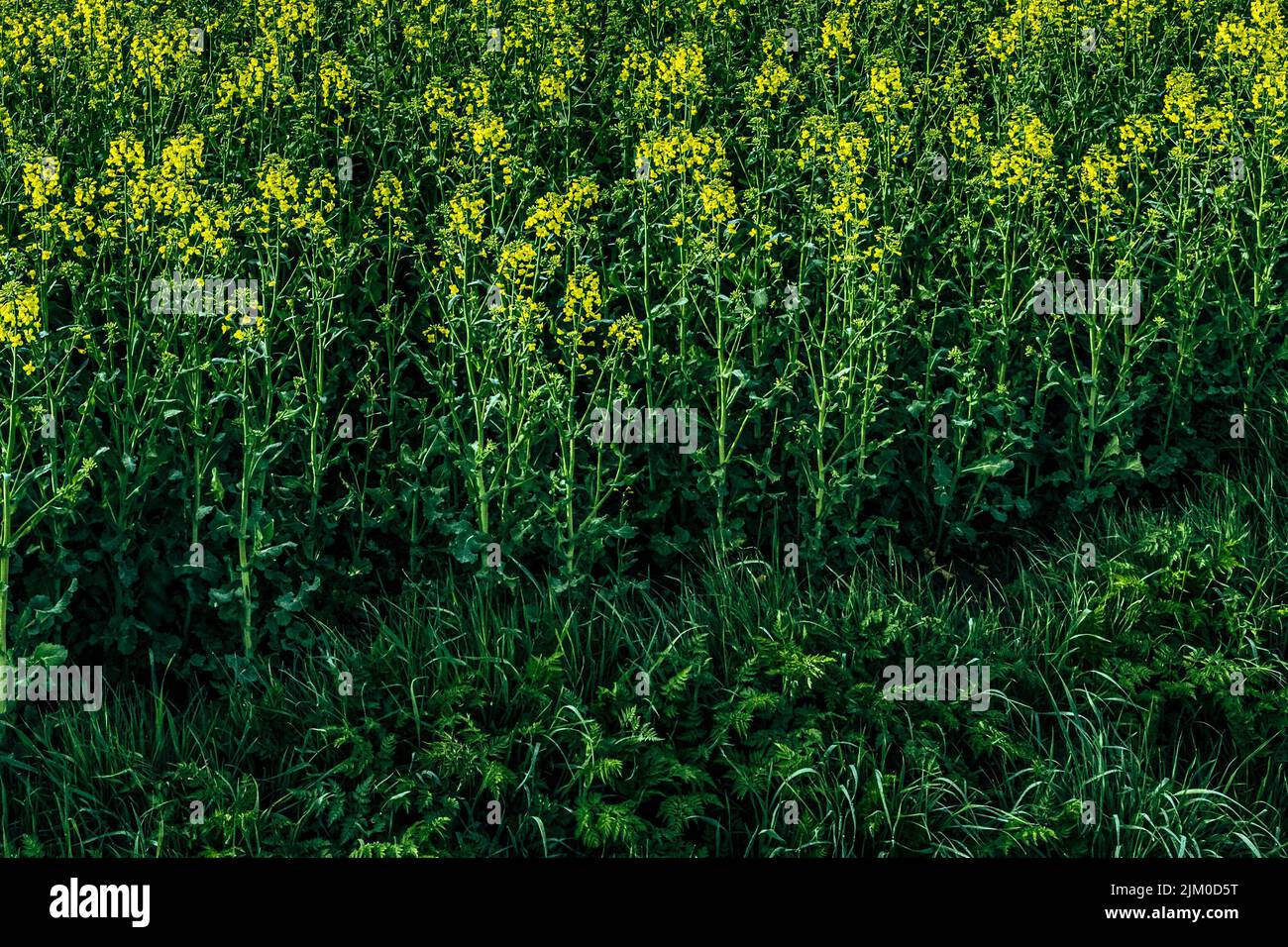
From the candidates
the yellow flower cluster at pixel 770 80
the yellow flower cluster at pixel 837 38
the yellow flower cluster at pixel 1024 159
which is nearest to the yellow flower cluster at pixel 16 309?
the yellow flower cluster at pixel 770 80

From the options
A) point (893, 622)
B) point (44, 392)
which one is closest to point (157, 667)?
point (44, 392)

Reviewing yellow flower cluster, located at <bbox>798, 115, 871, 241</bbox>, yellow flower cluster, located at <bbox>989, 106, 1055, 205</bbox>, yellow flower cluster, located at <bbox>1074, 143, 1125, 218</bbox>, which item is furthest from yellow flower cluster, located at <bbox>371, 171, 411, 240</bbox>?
yellow flower cluster, located at <bbox>1074, 143, 1125, 218</bbox>

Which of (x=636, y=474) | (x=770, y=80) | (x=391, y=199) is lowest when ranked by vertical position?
(x=636, y=474)

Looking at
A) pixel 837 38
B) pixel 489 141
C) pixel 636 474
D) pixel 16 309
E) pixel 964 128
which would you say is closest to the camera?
pixel 16 309

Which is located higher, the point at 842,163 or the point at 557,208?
the point at 842,163

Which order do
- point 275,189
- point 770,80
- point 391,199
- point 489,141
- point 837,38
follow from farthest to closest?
1. point 837,38
2. point 770,80
3. point 489,141
4. point 391,199
5. point 275,189

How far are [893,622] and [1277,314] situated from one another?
3296 millimetres

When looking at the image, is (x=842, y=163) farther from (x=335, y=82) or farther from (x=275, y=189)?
(x=335, y=82)

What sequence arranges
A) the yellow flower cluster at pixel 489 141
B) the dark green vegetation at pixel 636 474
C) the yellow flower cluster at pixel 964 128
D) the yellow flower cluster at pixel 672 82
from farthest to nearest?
the yellow flower cluster at pixel 672 82, the yellow flower cluster at pixel 964 128, the yellow flower cluster at pixel 489 141, the dark green vegetation at pixel 636 474

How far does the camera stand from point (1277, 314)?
692 cm

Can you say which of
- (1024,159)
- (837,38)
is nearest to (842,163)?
(1024,159)

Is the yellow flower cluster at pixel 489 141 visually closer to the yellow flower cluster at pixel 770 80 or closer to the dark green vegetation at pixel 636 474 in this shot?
the dark green vegetation at pixel 636 474

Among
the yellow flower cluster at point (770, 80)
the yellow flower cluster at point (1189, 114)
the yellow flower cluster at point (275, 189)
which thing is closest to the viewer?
the yellow flower cluster at point (275, 189)
